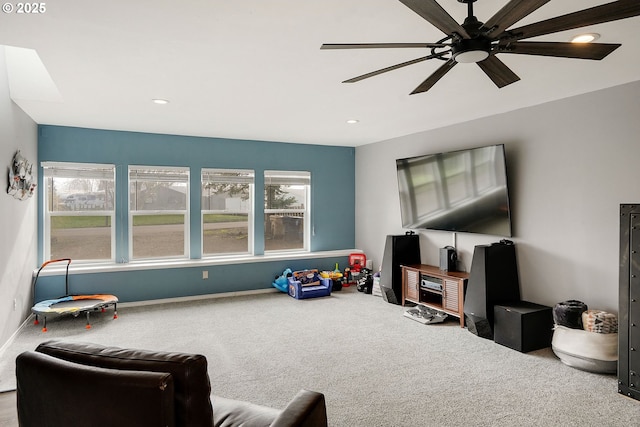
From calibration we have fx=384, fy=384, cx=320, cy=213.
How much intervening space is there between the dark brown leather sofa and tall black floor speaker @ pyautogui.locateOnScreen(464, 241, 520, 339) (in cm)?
335

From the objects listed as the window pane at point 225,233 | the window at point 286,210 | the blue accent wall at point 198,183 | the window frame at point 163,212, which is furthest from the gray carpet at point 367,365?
the window at point 286,210

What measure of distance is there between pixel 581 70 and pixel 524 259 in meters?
1.97

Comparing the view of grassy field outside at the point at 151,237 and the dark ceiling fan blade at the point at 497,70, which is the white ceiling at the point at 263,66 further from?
the view of grassy field outside at the point at 151,237

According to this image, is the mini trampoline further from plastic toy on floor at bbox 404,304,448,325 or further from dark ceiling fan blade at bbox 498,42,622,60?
dark ceiling fan blade at bbox 498,42,622,60

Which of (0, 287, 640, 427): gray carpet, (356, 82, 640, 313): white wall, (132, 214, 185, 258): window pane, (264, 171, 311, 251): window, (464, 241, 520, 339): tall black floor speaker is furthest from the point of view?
(264, 171, 311, 251): window

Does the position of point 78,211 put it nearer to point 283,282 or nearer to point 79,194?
point 79,194

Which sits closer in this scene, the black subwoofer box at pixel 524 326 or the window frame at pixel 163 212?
the black subwoofer box at pixel 524 326

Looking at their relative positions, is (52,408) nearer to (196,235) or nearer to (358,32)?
(358,32)

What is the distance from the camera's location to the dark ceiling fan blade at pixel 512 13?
139 cm

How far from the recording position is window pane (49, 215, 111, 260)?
506cm

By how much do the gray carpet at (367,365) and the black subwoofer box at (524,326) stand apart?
0.10 m

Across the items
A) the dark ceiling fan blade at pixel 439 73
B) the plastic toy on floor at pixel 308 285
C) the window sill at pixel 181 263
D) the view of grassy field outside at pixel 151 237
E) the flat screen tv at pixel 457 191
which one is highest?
the dark ceiling fan blade at pixel 439 73

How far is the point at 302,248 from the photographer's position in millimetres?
6625

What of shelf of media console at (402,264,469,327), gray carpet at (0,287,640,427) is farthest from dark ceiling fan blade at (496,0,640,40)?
shelf of media console at (402,264,469,327)
